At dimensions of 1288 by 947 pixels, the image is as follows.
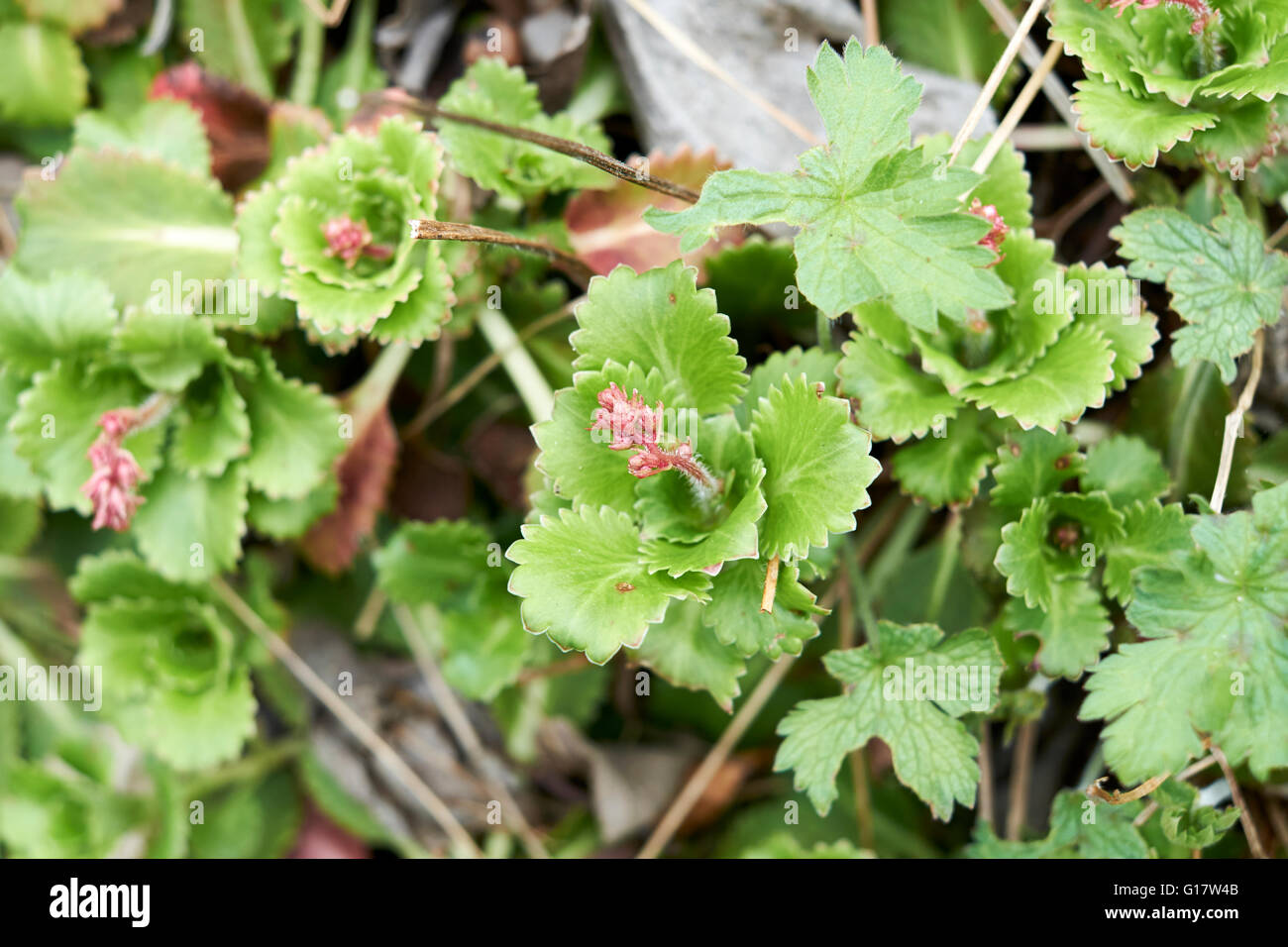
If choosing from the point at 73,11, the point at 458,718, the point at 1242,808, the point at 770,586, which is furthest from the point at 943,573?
the point at 73,11

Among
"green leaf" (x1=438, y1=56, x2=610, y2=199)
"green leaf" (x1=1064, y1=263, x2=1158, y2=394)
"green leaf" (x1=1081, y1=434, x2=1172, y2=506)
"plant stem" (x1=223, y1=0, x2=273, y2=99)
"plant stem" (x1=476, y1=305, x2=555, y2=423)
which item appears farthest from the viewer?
"plant stem" (x1=223, y1=0, x2=273, y2=99)

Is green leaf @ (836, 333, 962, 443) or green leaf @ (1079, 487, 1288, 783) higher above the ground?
green leaf @ (836, 333, 962, 443)

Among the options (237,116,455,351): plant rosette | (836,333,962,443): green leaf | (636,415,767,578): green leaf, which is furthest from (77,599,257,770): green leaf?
(836,333,962,443): green leaf

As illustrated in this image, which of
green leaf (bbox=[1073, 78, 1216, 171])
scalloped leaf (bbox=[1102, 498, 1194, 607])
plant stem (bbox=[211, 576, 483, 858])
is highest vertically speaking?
green leaf (bbox=[1073, 78, 1216, 171])

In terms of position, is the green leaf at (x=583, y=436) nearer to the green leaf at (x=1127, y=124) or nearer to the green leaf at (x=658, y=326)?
the green leaf at (x=658, y=326)

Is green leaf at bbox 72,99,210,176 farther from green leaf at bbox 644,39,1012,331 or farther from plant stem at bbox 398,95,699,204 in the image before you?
green leaf at bbox 644,39,1012,331
